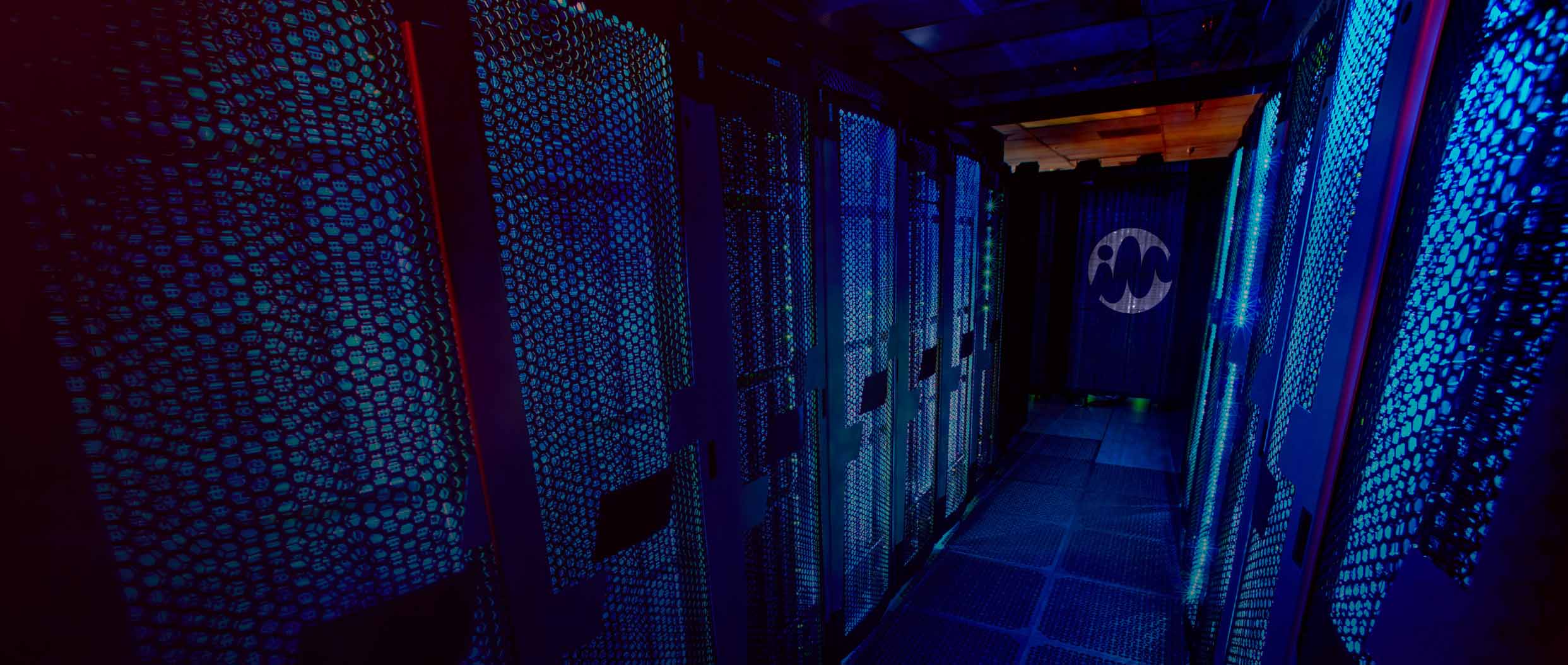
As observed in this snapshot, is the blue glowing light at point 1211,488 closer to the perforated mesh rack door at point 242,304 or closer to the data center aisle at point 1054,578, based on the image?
the data center aisle at point 1054,578

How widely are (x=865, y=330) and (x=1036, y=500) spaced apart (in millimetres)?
2575

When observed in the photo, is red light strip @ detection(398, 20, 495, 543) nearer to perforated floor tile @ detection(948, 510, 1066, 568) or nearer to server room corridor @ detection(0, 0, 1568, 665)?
server room corridor @ detection(0, 0, 1568, 665)

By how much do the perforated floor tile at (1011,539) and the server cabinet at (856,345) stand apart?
3.73 feet

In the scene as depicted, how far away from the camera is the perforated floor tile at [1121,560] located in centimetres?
275

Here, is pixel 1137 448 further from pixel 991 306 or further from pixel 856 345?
pixel 856 345

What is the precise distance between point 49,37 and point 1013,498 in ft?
13.9

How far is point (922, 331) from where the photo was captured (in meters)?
2.44

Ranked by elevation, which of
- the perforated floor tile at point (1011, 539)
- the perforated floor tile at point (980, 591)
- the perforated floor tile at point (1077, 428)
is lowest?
the perforated floor tile at point (1077, 428)

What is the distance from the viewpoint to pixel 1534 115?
1.37ft

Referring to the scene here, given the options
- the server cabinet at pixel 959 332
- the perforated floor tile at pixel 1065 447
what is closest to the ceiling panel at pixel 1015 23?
the server cabinet at pixel 959 332

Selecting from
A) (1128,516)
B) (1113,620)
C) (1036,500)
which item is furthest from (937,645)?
(1128,516)

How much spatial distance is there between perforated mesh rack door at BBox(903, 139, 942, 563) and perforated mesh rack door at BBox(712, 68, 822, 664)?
2.55 ft

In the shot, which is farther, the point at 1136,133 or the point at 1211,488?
the point at 1136,133

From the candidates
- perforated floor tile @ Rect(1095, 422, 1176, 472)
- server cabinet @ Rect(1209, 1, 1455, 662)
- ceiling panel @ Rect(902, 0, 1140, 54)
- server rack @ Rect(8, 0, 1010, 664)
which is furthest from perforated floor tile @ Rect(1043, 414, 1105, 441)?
server rack @ Rect(8, 0, 1010, 664)
